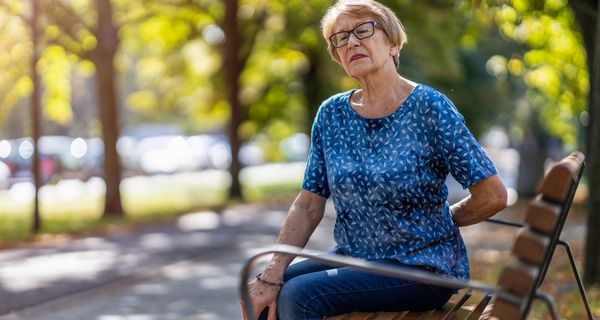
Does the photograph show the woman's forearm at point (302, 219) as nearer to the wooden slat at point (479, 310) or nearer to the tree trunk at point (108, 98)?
the wooden slat at point (479, 310)

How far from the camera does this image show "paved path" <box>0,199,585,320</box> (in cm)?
938

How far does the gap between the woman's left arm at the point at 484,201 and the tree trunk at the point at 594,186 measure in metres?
4.77

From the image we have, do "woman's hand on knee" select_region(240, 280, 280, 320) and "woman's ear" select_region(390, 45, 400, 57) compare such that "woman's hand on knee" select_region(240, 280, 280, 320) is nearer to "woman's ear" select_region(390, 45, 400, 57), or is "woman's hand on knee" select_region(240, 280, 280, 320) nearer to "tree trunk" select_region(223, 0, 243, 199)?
"woman's ear" select_region(390, 45, 400, 57)

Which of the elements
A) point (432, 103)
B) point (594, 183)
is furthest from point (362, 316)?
point (594, 183)

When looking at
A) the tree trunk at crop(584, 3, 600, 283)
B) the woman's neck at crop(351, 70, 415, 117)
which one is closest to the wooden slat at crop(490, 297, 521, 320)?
the woman's neck at crop(351, 70, 415, 117)

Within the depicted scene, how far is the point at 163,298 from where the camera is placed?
10.0m

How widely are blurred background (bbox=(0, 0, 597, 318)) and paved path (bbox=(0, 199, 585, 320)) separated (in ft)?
7.80

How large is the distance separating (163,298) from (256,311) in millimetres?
6212

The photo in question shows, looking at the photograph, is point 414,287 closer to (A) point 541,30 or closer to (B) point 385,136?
(B) point 385,136

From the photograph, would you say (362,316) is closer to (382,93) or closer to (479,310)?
(479,310)

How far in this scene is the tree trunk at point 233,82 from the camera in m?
25.8

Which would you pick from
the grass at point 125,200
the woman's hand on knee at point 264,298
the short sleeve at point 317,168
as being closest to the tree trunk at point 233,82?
the grass at point 125,200

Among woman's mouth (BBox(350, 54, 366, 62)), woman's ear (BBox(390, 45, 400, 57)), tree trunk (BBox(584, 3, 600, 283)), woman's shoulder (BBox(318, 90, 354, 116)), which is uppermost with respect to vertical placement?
woman's ear (BBox(390, 45, 400, 57))

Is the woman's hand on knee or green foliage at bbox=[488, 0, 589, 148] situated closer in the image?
the woman's hand on knee
